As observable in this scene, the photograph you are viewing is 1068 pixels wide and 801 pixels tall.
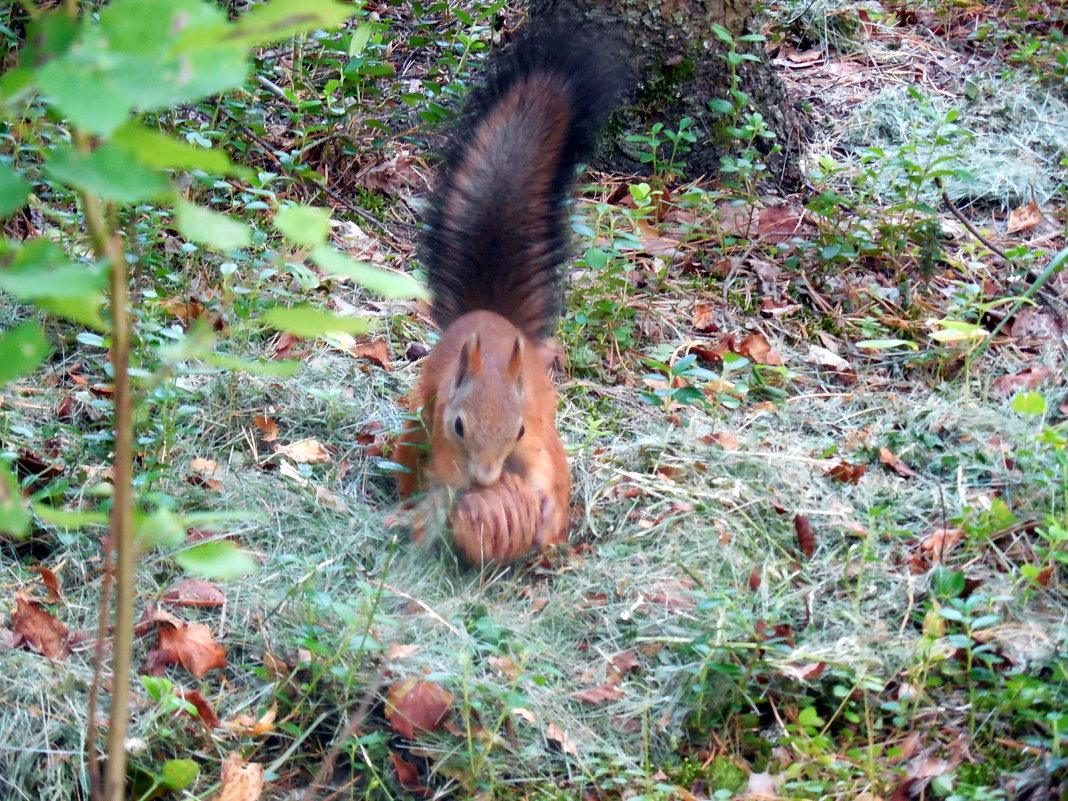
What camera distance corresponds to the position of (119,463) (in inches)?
38.6

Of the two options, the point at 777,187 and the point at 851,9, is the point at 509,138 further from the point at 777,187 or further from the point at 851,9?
the point at 851,9

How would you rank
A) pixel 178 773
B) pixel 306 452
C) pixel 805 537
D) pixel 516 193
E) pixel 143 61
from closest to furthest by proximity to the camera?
pixel 143 61 < pixel 178 773 < pixel 805 537 < pixel 306 452 < pixel 516 193

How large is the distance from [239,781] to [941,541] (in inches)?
61.6

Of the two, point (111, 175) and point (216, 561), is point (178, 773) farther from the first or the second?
point (111, 175)

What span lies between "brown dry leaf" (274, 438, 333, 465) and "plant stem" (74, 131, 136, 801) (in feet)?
6.42

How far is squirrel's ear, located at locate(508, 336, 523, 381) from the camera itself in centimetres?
284

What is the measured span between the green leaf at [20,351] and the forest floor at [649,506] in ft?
0.59

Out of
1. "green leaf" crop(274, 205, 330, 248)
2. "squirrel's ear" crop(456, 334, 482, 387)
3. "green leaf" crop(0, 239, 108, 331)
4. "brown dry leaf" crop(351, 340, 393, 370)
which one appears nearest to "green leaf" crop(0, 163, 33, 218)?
"green leaf" crop(0, 239, 108, 331)

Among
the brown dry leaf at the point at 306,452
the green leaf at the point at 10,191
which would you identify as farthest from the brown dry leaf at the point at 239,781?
the green leaf at the point at 10,191

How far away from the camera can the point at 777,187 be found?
14.0 feet

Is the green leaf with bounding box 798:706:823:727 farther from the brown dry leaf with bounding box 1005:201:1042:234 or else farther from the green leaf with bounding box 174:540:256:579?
the brown dry leaf with bounding box 1005:201:1042:234

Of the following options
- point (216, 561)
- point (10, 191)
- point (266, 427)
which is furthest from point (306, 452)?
point (10, 191)

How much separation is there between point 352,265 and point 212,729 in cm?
156

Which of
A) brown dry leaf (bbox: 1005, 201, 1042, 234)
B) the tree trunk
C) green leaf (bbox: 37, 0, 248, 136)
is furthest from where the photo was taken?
the tree trunk
